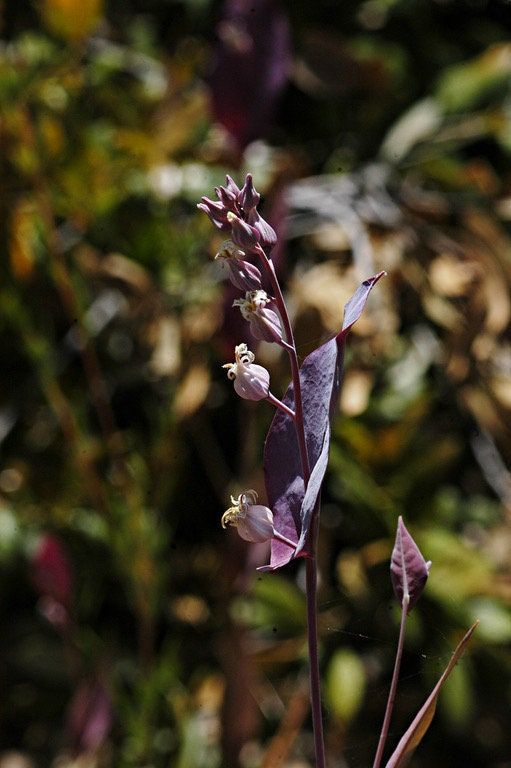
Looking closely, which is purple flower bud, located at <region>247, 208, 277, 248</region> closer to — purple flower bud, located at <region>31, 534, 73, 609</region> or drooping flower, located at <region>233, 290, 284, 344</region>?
drooping flower, located at <region>233, 290, 284, 344</region>

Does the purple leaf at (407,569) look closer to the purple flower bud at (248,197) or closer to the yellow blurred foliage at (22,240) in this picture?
the purple flower bud at (248,197)

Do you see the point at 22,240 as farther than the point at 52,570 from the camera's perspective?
Yes

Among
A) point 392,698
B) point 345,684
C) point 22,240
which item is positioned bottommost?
point 345,684

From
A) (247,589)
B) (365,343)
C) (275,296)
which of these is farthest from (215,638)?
(275,296)

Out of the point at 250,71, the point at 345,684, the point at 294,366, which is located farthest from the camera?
the point at 250,71

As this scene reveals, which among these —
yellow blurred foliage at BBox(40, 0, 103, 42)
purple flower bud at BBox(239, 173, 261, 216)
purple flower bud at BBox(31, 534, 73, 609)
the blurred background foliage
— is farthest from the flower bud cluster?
yellow blurred foliage at BBox(40, 0, 103, 42)

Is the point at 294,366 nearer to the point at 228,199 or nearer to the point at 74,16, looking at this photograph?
the point at 228,199

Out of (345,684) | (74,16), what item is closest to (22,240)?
(74,16)

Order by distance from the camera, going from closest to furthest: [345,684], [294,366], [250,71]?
1. [294,366]
2. [345,684]
3. [250,71]

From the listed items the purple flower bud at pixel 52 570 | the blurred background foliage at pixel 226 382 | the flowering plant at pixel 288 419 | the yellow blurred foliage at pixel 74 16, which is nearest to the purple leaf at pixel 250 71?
the blurred background foliage at pixel 226 382
